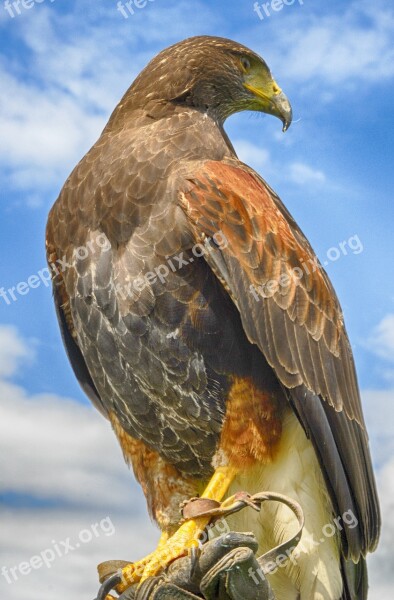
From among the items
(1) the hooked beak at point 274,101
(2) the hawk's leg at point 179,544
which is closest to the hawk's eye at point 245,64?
(1) the hooked beak at point 274,101

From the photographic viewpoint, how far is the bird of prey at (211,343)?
4.32 meters

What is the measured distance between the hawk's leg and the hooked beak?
2084mm

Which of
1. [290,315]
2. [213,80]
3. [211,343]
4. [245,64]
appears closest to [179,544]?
[211,343]

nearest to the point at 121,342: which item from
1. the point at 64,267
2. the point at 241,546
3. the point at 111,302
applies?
the point at 111,302

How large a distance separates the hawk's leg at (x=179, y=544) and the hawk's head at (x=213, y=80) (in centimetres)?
197

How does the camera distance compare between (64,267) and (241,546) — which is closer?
(241,546)

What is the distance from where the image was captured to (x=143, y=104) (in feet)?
16.3

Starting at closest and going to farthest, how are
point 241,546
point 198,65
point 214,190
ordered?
point 241,546 < point 214,190 < point 198,65

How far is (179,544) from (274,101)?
2.53m

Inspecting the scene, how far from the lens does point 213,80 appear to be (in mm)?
5055

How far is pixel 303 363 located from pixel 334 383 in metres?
0.24

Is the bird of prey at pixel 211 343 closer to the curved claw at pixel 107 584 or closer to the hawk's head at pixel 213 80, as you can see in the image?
the curved claw at pixel 107 584

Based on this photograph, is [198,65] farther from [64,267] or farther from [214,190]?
[64,267]

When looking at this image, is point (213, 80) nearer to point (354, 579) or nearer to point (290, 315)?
point (290, 315)
